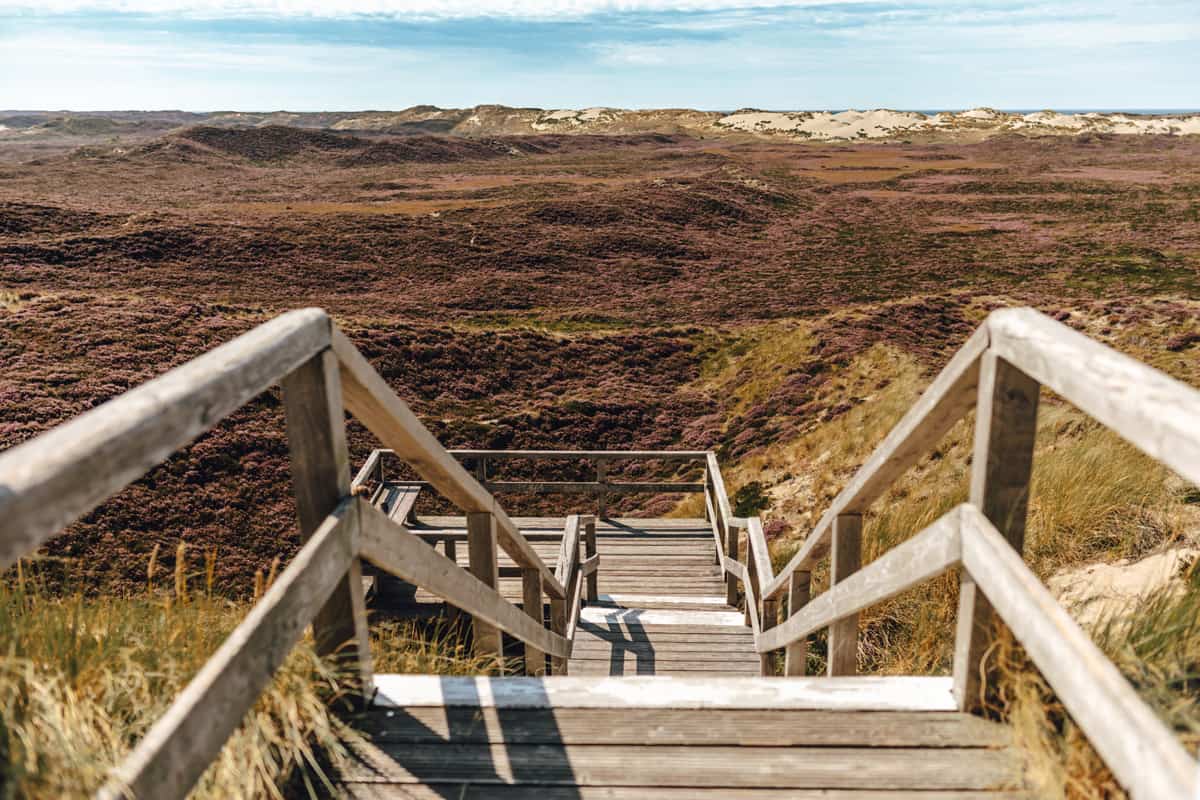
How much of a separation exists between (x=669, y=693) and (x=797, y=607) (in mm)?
2025

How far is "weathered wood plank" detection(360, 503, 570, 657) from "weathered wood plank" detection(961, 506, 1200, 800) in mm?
1591

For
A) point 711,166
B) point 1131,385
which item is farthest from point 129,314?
point 711,166

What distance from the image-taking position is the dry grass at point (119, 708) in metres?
1.38

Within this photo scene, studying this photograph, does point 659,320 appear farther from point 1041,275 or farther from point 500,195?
point 500,195

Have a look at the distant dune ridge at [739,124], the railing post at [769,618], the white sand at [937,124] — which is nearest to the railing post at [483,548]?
the railing post at [769,618]

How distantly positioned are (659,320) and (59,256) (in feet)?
70.6

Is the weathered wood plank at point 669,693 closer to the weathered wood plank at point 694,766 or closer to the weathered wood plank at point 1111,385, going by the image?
the weathered wood plank at point 694,766

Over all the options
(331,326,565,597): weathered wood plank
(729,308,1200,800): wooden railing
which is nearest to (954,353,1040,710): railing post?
(729,308,1200,800): wooden railing

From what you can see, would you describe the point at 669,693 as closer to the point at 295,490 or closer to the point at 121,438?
the point at 295,490

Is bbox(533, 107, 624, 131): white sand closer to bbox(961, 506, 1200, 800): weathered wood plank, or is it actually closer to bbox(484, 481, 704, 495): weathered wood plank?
bbox(484, 481, 704, 495): weathered wood plank

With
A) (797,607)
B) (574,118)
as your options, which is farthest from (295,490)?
(574,118)

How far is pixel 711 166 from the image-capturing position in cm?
6875

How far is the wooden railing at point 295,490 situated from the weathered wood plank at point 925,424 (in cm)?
146

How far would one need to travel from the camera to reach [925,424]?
2.31 metres
